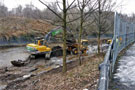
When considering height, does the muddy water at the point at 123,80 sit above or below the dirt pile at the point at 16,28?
below

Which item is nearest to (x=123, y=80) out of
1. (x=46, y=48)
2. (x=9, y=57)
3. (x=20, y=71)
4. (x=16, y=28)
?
(x=20, y=71)

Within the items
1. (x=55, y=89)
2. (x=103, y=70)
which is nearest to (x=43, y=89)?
(x=55, y=89)

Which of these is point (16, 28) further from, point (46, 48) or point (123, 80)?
point (123, 80)

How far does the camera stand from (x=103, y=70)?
67.3 inches

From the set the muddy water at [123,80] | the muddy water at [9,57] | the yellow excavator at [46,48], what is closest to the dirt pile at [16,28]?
the muddy water at [9,57]

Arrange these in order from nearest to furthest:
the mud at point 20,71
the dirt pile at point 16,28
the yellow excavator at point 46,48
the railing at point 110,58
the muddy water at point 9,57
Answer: the railing at point 110,58, the mud at point 20,71, the muddy water at point 9,57, the yellow excavator at point 46,48, the dirt pile at point 16,28

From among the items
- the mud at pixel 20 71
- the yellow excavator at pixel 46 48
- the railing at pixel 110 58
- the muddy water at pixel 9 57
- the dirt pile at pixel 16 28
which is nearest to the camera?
the railing at pixel 110 58

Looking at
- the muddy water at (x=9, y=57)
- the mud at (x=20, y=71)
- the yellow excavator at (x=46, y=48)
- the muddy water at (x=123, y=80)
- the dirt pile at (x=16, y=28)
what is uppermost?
the dirt pile at (x=16, y=28)

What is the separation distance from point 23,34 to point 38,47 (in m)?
21.1

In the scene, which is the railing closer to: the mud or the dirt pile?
the mud

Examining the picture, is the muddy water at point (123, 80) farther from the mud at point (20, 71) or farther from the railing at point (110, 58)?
the mud at point (20, 71)

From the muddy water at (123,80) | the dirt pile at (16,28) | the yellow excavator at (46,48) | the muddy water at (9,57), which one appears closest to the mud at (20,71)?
the muddy water at (9,57)

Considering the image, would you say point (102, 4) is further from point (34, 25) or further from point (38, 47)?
point (34, 25)

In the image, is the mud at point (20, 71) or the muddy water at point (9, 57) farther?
the muddy water at point (9, 57)
